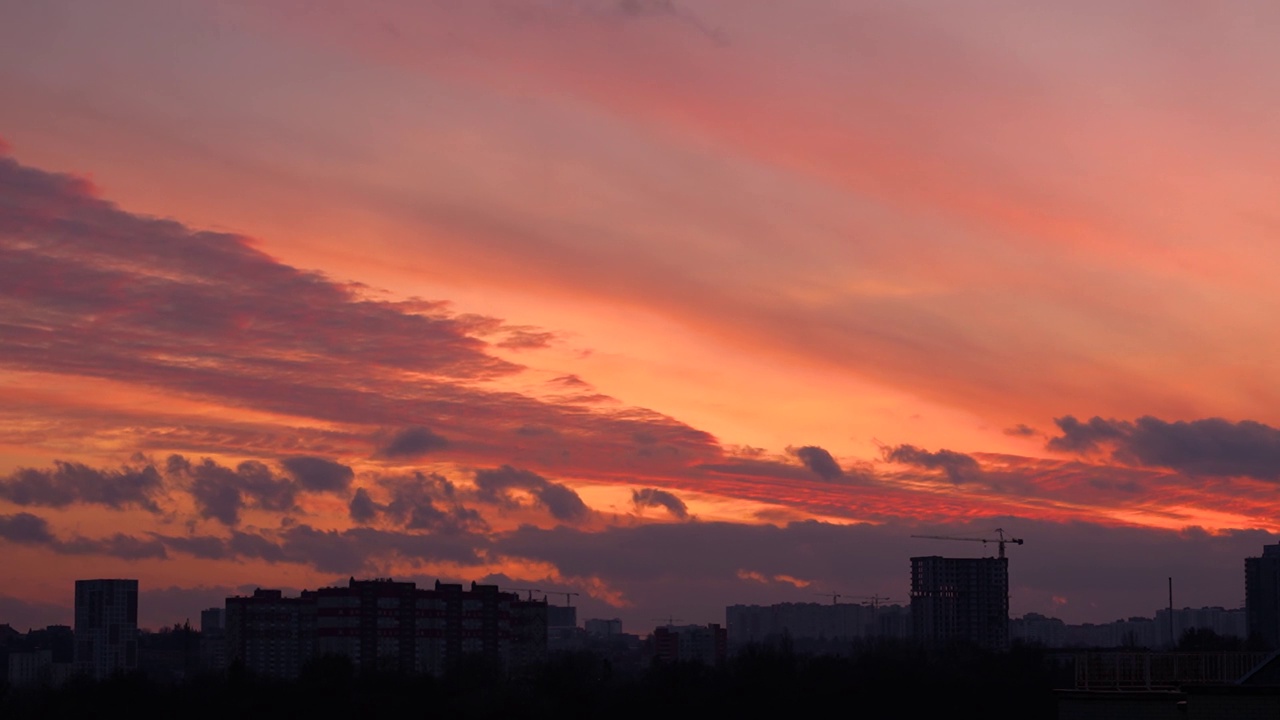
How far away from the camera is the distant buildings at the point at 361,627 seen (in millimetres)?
181500

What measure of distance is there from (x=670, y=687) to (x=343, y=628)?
97873 mm

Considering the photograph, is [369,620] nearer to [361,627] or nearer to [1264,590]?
[361,627]

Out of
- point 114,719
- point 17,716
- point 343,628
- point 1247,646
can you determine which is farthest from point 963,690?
point 343,628

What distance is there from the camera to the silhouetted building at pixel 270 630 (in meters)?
183

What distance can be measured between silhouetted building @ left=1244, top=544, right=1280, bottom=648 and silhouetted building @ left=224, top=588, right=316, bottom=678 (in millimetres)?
113625

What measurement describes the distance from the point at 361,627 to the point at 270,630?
36.9 feet

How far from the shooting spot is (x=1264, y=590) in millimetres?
191500

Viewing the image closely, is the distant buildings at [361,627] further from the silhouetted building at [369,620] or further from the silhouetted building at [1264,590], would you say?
the silhouetted building at [1264,590]

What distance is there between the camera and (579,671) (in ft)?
330

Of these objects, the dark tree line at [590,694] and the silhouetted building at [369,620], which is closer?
the dark tree line at [590,694]

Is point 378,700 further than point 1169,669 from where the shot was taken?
Yes

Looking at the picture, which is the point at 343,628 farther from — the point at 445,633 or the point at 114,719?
the point at 114,719

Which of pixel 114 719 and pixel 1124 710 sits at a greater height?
pixel 1124 710

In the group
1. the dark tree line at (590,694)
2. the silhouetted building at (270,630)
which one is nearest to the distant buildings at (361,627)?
the silhouetted building at (270,630)
